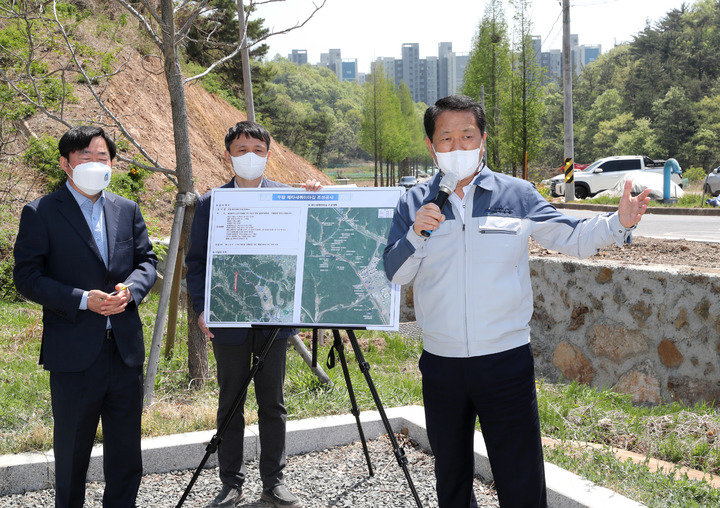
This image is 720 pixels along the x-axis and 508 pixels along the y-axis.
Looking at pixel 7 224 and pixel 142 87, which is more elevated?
pixel 142 87

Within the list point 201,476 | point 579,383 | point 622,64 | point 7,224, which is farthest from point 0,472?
point 622,64

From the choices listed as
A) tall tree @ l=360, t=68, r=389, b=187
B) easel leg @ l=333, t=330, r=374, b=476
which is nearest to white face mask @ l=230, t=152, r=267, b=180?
easel leg @ l=333, t=330, r=374, b=476

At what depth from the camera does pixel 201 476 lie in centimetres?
414

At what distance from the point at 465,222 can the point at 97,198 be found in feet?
6.44

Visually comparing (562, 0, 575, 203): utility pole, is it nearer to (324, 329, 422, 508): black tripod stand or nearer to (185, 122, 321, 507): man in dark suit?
(324, 329, 422, 508): black tripod stand

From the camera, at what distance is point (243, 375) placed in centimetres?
384

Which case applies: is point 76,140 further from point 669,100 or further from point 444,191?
point 669,100

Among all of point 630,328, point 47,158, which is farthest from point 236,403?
point 47,158

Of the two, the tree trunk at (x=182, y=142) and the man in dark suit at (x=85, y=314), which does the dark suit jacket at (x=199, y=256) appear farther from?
the tree trunk at (x=182, y=142)

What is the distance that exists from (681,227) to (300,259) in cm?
1214

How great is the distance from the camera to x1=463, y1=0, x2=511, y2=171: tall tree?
145 ft

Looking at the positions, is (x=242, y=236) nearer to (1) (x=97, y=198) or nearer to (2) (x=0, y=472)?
(1) (x=97, y=198)

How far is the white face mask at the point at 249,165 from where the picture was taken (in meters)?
3.80

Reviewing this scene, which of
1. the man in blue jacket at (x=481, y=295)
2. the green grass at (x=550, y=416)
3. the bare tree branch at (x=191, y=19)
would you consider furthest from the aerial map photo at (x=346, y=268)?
the bare tree branch at (x=191, y=19)
